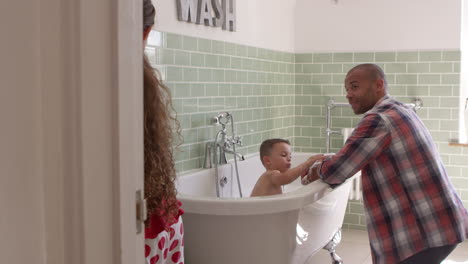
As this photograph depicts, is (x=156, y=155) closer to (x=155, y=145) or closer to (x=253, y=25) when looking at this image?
(x=155, y=145)

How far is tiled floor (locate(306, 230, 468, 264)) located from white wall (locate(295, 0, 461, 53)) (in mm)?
1659

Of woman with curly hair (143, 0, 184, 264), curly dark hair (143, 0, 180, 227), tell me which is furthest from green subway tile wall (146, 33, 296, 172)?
curly dark hair (143, 0, 180, 227)

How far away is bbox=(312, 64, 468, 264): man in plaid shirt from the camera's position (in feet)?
8.73

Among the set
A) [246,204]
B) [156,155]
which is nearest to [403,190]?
[246,204]

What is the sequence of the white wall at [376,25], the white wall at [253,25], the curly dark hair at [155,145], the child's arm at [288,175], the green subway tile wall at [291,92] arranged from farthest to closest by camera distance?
1. the white wall at [376,25]
2. the green subway tile wall at [291,92]
3. the white wall at [253,25]
4. the child's arm at [288,175]
5. the curly dark hair at [155,145]

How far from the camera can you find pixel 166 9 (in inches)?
143

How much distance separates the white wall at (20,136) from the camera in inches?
35.8

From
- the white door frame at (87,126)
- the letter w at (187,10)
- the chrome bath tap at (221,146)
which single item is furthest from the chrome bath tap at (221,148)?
the white door frame at (87,126)


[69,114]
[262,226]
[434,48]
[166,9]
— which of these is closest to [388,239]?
[262,226]

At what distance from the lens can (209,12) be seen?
163 inches

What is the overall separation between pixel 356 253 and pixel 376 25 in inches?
78.6

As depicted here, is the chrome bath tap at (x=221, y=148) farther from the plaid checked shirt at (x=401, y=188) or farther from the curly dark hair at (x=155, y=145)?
the curly dark hair at (x=155, y=145)

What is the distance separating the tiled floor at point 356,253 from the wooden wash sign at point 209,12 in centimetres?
185

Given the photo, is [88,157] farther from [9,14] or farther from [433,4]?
[433,4]
